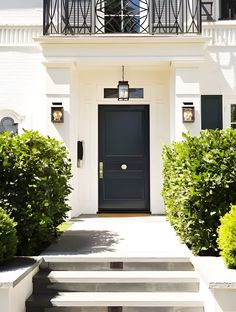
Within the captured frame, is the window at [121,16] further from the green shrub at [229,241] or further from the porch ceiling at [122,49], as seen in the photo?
the green shrub at [229,241]

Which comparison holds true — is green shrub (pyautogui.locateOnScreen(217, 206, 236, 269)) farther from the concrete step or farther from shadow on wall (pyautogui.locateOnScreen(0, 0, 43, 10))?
shadow on wall (pyautogui.locateOnScreen(0, 0, 43, 10))

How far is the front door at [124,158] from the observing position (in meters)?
9.16

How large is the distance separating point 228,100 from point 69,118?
362 centimetres

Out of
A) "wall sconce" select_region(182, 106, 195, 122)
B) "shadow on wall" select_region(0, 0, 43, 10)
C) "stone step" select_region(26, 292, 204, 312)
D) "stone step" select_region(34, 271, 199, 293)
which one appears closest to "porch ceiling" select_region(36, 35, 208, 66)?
"wall sconce" select_region(182, 106, 195, 122)

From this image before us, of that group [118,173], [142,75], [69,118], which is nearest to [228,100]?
[142,75]

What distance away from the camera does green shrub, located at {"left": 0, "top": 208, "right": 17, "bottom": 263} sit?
4.21 metres

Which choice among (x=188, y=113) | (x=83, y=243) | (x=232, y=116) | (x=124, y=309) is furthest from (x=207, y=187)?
(x=232, y=116)

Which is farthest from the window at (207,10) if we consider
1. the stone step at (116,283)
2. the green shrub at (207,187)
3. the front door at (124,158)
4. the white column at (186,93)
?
the stone step at (116,283)

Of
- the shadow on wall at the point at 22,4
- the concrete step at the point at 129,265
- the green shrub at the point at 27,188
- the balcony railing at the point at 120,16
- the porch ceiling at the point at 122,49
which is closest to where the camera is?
the concrete step at the point at 129,265

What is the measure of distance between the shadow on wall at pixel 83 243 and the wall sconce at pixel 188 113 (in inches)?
122

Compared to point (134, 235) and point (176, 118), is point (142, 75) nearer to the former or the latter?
point (176, 118)

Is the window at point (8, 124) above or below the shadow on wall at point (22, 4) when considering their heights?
below

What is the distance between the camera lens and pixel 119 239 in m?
5.92

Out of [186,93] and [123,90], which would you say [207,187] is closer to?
[186,93]
